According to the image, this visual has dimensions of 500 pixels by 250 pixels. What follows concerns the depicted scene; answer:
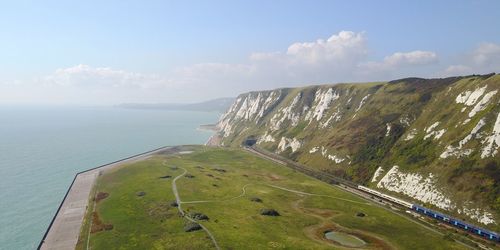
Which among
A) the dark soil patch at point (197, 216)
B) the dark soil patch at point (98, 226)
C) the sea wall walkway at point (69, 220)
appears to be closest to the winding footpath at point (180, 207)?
the dark soil patch at point (197, 216)

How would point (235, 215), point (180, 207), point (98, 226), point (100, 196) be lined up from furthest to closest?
point (100, 196)
point (180, 207)
point (235, 215)
point (98, 226)

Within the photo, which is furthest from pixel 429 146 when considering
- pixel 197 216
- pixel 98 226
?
pixel 98 226

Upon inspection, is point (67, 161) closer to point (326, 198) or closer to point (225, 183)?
point (225, 183)

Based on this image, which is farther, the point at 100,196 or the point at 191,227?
the point at 100,196

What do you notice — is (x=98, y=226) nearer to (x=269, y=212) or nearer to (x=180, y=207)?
(x=180, y=207)

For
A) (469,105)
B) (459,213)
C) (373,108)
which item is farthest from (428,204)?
(373,108)

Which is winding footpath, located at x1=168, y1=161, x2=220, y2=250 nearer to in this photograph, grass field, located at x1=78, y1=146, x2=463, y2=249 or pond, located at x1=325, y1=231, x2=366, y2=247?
grass field, located at x1=78, y1=146, x2=463, y2=249

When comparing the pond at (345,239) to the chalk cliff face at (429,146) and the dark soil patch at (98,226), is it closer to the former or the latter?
the chalk cliff face at (429,146)
